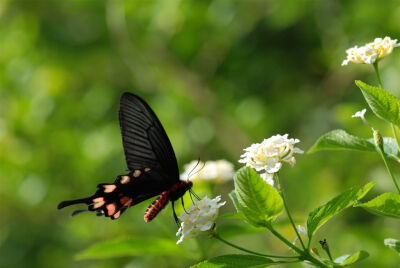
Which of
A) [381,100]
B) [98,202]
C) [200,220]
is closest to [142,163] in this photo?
[98,202]

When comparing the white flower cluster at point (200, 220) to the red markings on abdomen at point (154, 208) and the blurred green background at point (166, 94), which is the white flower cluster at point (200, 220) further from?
the blurred green background at point (166, 94)

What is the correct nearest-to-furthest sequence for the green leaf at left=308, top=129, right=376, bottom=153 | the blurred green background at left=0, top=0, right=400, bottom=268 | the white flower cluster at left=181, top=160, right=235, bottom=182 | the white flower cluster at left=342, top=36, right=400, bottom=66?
the green leaf at left=308, top=129, right=376, bottom=153
the white flower cluster at left=342, top=36, right=400, bottom=66
the white flower cluster at left=181, top=160, right=235, bottom=182
the blurred green background at left=0, top=0, right=400, bottom=268

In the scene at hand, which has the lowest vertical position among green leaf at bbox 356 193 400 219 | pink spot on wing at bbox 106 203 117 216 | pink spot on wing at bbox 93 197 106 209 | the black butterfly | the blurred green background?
green leaf at bbox 356 193 400 219

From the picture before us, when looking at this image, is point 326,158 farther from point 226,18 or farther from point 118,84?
point 118,84

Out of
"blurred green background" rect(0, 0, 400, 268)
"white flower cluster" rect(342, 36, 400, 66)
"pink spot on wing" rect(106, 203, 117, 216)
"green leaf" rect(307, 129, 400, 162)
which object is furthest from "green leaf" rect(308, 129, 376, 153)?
"blurred green background" rect(0, 0, 400, 268)

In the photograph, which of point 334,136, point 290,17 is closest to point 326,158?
point 290,17

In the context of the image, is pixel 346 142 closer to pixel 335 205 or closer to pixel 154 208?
pixel 335 205

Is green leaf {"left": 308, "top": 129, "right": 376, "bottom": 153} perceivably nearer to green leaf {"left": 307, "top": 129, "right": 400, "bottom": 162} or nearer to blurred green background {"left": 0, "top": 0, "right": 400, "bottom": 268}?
green leaf {"left": 307, "top": 129, "right": 400, "bottom": 162}
